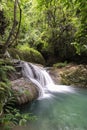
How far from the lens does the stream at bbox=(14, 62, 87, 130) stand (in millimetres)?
5325

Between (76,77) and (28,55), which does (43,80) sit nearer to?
(76,77)

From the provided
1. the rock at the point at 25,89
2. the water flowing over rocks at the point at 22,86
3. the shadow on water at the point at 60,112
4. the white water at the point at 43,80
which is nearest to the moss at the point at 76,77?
the white water at the point at 43,80

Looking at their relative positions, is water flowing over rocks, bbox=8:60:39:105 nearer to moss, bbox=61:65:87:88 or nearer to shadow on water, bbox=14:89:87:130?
shadow on water, bbox=14:89:87:130

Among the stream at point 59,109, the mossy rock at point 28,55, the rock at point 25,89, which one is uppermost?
the mossy rock at point 28,55

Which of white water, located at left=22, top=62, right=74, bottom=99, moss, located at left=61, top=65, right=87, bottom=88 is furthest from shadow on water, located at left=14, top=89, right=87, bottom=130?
moss, located at left=61, top=65, right=87, bottom=88

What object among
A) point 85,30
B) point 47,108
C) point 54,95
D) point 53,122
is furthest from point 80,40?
point 54,95

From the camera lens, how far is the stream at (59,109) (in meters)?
5.33

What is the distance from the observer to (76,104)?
7.88 meters

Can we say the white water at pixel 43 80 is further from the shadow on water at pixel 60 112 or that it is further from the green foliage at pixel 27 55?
the green foliage at pixel 27 55

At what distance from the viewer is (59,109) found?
711 cm

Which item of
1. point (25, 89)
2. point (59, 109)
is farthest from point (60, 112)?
point (25, 89)

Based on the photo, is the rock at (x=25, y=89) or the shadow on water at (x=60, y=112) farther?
the rock at (x=25, y=89)

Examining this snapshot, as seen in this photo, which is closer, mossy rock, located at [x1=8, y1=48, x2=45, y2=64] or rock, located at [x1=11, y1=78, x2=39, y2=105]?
rock, located at [x1=11, y1=78, x2=39, y2=105]

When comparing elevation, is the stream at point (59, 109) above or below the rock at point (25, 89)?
below
